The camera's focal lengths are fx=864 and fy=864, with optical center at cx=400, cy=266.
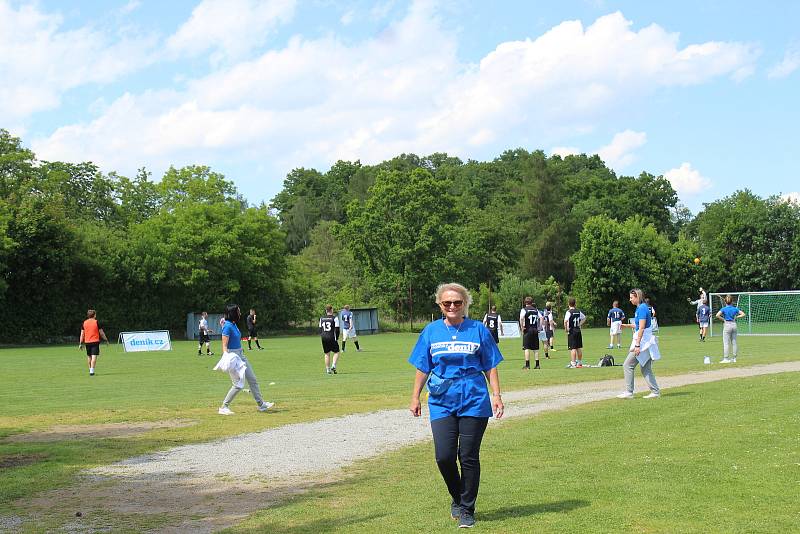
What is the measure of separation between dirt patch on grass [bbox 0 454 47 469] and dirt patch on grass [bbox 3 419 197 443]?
1.20 meters

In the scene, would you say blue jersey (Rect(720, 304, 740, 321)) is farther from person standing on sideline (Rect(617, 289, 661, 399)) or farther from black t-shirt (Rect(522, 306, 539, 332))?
person standing on sideline (Rect(617, 289, 661, 399))

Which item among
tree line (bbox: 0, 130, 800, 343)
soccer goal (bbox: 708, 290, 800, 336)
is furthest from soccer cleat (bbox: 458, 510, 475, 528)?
tree line (bbox: 0, 130, 800, 343)

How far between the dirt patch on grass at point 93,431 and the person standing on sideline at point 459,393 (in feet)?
23.0

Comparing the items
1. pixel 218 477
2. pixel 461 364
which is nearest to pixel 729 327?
pixel 218 477

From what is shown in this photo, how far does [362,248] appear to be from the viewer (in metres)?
70.2

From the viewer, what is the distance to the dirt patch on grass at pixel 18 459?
10.1 m

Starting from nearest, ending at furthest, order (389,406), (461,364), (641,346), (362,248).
Result: (461,364) → (641,346) → (389,406) → (362,248)

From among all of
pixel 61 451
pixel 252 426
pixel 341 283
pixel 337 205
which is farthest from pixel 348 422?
pixel 337 205

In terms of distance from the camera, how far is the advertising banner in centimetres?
3774

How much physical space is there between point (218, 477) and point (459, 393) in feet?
11.7

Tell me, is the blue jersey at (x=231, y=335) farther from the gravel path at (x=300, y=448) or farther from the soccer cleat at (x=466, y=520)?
the soccer cleat at (x=466, y=520)

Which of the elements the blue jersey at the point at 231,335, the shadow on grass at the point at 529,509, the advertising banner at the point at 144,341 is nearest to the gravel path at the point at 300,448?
the blue jersey at the point at 231,335

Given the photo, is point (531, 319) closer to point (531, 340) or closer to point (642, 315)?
point (531, 340)

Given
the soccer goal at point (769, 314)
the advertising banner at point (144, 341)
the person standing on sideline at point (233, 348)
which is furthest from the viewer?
the soccer goal at point (769, 314)
